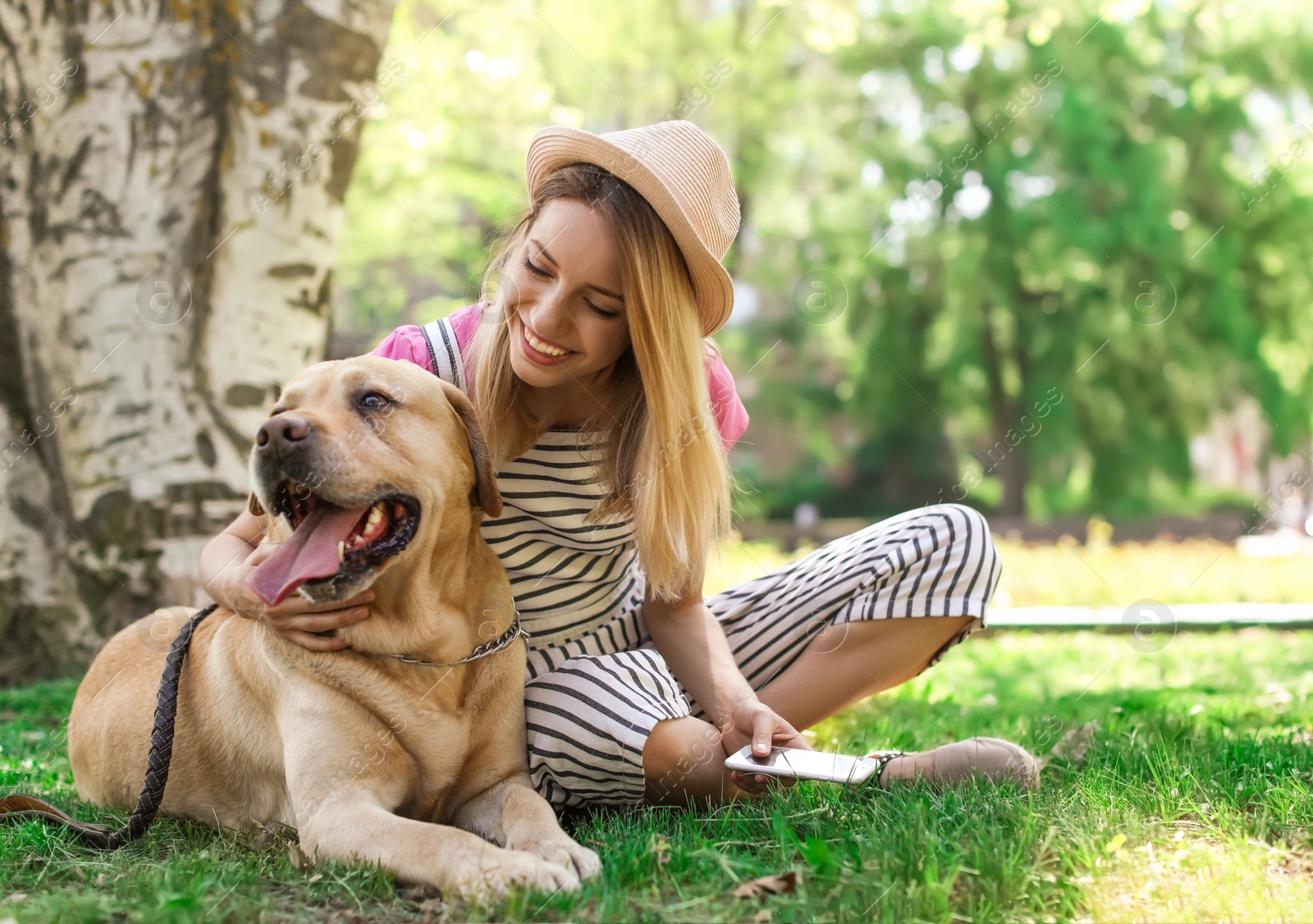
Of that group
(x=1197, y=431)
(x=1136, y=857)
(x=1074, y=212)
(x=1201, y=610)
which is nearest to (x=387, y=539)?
(x=1136, y=857)

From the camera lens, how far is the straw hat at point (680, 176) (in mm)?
2947

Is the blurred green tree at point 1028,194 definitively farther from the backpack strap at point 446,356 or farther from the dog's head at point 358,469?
the dog's head at point 358,469

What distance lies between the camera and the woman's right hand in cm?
266

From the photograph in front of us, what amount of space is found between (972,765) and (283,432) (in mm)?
1925

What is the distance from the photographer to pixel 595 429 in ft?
10.8

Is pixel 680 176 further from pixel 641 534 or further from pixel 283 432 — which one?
pixel 283 432

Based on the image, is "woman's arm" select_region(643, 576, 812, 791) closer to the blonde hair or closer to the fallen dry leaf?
the blonde hair

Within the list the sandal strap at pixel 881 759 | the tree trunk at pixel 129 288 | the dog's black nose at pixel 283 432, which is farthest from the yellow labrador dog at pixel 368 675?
the tree trunk at pixel 129 288

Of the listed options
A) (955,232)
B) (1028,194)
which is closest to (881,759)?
(1028,194)

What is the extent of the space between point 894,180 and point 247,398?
13007 mm

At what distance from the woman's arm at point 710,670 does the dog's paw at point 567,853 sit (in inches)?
22.9

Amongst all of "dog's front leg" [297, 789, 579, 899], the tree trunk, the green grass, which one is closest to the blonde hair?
the green grass

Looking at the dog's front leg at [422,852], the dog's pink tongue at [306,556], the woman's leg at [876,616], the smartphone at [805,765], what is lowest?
the smartphone at [805,765]

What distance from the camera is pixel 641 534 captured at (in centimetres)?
306
